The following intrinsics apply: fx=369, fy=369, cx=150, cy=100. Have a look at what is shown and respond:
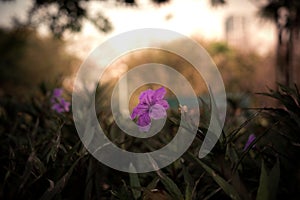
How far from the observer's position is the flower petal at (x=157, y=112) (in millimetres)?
998

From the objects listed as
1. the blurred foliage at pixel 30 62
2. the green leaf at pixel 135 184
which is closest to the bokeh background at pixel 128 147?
the green leaf at pixel 135 184

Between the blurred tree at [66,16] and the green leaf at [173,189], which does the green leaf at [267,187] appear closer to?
the green leaf at [173,189]

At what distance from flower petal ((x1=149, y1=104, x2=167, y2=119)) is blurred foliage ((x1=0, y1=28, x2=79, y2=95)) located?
52.1ft

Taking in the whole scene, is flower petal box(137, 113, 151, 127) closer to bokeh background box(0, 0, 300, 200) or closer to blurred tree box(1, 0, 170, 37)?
bokeh background box(0, 0, 300, 200)

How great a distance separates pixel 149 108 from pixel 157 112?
3 cm

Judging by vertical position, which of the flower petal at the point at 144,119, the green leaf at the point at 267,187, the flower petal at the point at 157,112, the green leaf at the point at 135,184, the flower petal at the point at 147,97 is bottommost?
the green leaf at the point at 135,184

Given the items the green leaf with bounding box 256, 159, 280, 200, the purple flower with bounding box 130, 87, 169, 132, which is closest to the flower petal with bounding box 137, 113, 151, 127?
the purple flower with bounding box 130, 87, 169, 132

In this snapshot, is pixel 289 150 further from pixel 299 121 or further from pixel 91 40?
pixel 91 40

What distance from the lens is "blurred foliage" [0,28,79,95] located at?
57.0 feet

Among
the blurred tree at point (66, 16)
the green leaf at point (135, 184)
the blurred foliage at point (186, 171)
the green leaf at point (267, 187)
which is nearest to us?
the green leaf at point (267, 187)

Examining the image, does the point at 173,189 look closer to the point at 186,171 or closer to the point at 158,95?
the point at 186,171

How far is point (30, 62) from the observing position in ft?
67.9

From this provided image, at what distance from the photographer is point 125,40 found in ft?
6.93

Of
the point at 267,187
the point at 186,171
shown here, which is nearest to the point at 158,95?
the point at 186,171
